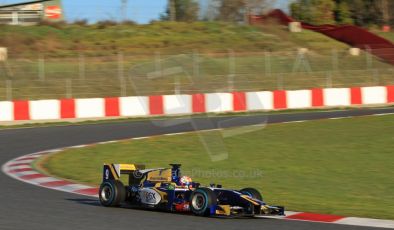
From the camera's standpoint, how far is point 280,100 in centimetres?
2484

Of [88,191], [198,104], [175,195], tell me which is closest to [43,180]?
[88,191]

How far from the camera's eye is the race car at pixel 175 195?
24.4 ft

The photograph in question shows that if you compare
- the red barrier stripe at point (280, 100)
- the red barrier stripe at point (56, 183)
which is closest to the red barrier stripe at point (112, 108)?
the red barrier stripe at point (280, 100)

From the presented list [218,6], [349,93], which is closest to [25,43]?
[349,93]

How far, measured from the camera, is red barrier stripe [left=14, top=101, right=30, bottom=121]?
20.8 meters

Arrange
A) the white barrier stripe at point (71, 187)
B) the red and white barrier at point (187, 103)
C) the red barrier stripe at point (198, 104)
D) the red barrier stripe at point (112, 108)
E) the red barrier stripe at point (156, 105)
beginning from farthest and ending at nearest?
1. the red barrier stripe at point (156, 105)
2. the red barrier stripe at point (112, 108)
3. the red barrier stripe at point (198, 104)
4. the red and white barrier at point (187, 103)
5. the white barrier stripe at point (71, 187)

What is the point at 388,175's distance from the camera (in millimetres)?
11031

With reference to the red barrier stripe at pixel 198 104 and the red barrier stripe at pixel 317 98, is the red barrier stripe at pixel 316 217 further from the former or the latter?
the red barrier stripe at pixel 317 98

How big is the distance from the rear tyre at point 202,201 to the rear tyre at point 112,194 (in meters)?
1.03

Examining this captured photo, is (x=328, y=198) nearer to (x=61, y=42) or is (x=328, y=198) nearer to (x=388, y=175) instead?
(x=388, y=175)

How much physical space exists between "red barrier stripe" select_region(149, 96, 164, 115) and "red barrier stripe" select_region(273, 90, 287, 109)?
165 inches

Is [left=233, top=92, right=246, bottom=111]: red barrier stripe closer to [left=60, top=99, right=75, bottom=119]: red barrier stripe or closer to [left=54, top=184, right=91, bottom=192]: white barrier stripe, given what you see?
[left=60, top=99, right=75, bottom=119]: red barrier stripe

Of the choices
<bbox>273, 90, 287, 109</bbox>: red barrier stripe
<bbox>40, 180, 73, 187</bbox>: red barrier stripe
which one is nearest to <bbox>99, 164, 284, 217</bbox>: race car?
<bbox>40, 180, 73, 187</bbox>: red barrier stripe

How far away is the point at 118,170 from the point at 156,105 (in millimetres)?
14003
